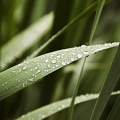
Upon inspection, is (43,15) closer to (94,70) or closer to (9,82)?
(94,70)

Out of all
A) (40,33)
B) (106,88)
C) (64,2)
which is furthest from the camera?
(40,33)

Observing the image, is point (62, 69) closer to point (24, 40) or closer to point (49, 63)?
point (24, 40)

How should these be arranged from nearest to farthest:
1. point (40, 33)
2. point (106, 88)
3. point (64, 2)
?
point (106, 88) → point (64, 2) → point (40, 33)

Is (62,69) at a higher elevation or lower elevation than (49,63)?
higher

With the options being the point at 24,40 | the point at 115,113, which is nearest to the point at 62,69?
the point at 24,40

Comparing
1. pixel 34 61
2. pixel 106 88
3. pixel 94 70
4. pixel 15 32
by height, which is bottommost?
pixel 106 88

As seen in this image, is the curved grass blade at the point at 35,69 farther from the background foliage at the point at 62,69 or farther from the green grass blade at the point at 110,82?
the background foliage at the point at 62,69

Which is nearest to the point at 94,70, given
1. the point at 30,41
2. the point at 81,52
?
the point at 30,41
